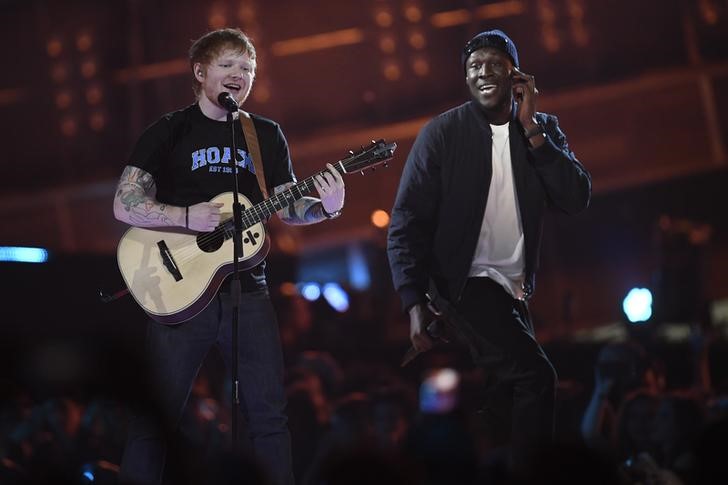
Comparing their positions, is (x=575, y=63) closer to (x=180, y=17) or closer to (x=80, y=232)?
(x=180, y=17)

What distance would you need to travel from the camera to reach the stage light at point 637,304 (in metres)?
6.12

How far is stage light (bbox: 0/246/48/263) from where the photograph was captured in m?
7.55

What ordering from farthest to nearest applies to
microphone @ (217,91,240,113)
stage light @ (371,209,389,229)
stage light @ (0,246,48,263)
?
stage light @ (371,209,389,229) < stage light @ (0,246,48,263) < microphone @ (217,91,240,113)

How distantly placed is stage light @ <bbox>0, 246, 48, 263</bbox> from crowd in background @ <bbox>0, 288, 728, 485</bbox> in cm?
96

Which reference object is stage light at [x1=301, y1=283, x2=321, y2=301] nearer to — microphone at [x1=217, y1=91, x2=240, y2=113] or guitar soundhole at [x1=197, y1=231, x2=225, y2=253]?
guitar soundhole at [x1=197, y1=231, x2=225, y2=253]

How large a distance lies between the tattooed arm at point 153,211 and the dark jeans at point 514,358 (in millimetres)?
1222

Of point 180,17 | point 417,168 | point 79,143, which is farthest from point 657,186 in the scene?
point 417,168

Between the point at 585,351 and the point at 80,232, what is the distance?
7152 mm

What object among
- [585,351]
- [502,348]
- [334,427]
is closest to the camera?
[502,348]

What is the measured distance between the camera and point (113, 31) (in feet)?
39.7

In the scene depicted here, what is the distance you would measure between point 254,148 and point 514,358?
5.24ft

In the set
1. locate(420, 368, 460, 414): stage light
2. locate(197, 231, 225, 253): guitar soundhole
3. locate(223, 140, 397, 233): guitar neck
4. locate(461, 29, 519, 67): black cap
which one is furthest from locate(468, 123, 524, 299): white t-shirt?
locate(197, 231, 225, 253): guitar soundhole

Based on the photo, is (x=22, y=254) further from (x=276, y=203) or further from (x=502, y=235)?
(x=502, y=235)

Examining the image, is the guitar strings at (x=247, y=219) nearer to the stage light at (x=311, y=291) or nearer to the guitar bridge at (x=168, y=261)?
the guitar bridge at (x=168, y=261)
